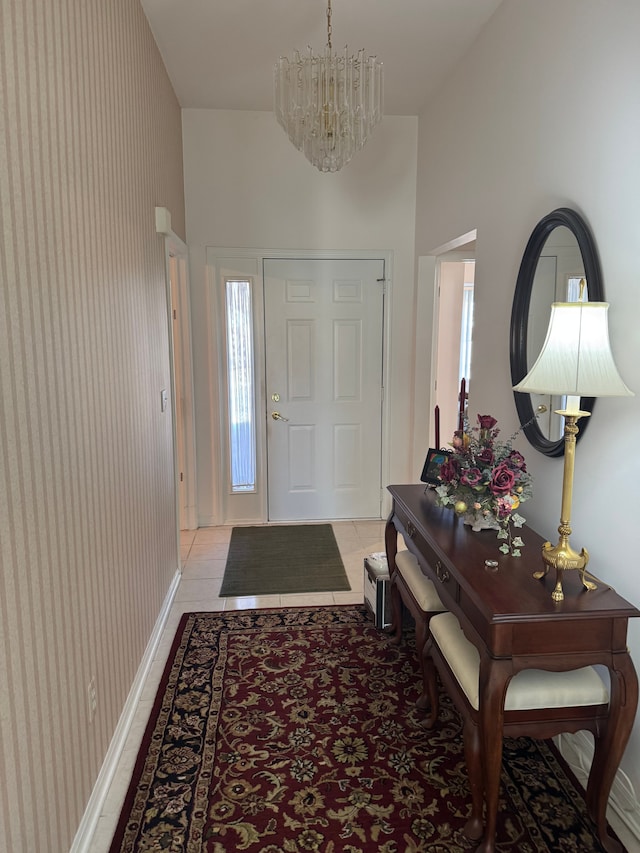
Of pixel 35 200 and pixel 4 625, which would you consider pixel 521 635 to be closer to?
pixel 4 625

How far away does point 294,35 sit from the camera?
3.05 metres

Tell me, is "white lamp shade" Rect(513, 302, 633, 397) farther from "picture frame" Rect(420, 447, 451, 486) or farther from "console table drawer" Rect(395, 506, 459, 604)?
"picture frame" Rect(420, 447, 451, 486)

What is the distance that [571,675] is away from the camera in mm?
1715

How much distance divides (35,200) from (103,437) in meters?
0.82

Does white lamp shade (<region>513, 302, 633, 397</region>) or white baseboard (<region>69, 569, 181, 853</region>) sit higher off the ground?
white lamp shade (<region>513, 302, 633, 397</region>)

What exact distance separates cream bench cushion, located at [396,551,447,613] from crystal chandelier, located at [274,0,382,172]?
186cm

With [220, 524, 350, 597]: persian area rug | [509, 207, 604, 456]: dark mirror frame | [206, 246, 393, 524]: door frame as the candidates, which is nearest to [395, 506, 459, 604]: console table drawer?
[509, 207, 604, 456]: dark mirror frame

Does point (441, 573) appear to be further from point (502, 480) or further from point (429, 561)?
point (502, 480)

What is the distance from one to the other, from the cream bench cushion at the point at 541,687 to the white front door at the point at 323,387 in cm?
286

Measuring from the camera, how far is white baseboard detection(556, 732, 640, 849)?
1.76m

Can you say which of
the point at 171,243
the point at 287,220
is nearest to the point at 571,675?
the point at 171,243

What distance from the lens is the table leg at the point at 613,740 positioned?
1612 mm

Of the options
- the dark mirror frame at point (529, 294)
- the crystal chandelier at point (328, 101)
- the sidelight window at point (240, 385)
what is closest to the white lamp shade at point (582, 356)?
the dark mirror frame at point (529, 294)

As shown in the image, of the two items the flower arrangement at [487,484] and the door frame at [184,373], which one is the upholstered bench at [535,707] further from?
the door frame at [184,373]
